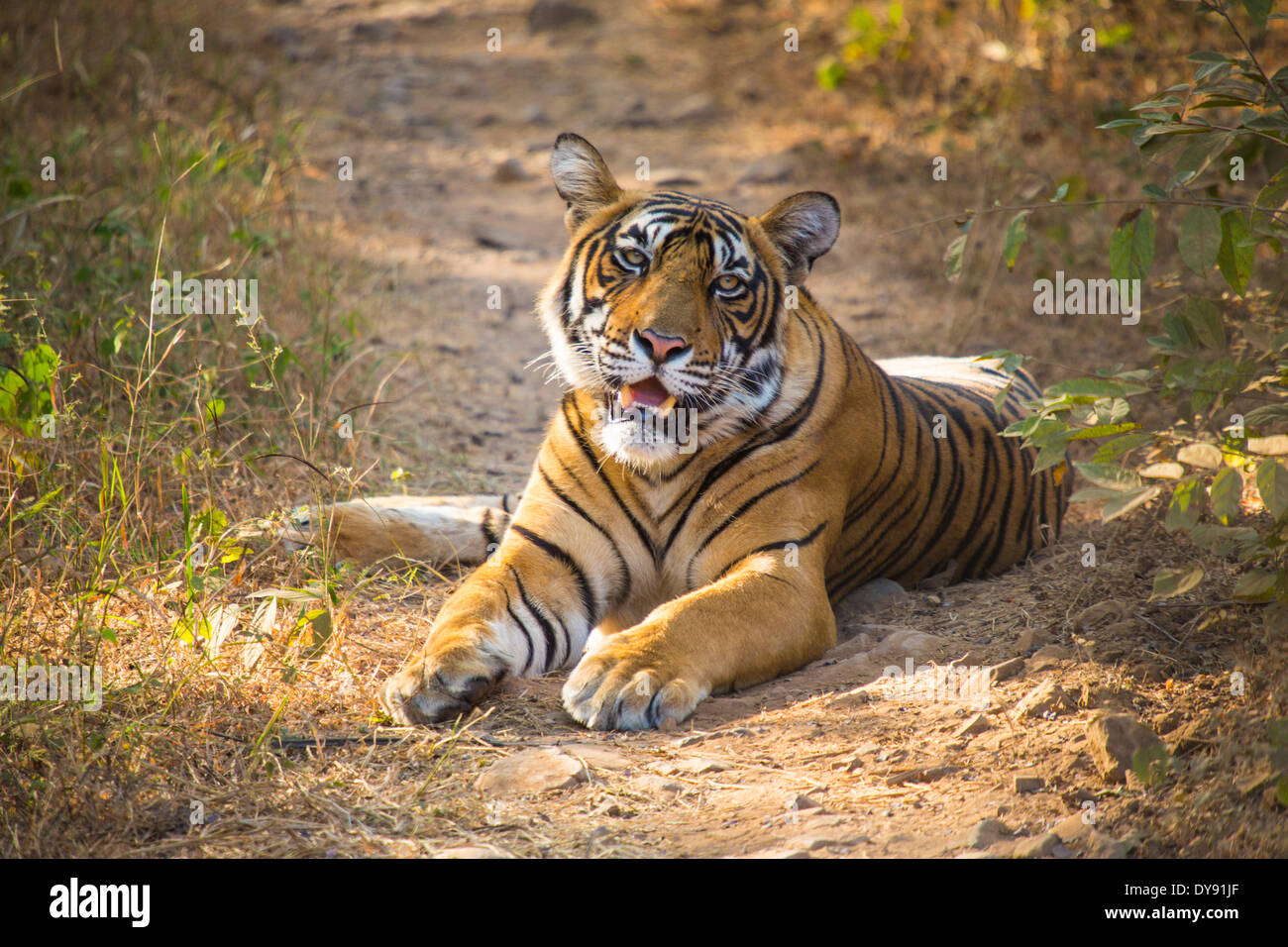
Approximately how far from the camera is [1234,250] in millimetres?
2809

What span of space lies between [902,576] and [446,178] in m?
5.79

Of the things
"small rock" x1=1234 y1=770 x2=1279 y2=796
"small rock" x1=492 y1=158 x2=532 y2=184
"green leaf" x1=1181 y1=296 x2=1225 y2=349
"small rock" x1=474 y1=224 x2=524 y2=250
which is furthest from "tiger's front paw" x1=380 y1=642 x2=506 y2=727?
"small rock" x1=492 y1=158 x2=532 y2=184

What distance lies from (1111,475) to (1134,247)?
579mm

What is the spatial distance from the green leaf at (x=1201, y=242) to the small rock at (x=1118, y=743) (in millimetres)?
1027

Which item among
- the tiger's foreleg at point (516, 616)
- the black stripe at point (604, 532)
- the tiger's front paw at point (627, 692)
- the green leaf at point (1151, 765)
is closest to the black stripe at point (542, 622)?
the tiger's foreleg at point (516, 616)

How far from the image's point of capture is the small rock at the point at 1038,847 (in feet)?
7.09

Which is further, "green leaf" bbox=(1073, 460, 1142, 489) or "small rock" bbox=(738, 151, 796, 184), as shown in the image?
"small rock" bbox=(738, 151, 796, 184)

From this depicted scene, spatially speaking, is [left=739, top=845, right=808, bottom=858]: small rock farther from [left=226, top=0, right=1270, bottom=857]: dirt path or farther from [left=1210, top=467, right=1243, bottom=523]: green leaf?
[left=1210, top=467, right=1243, bottom=523]: green leaf

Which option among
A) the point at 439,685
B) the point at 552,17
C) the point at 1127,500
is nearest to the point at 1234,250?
the point at 1127,500

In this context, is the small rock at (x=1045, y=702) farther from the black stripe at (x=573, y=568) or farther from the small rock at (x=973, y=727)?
the black stripe at (x=573, y=568)

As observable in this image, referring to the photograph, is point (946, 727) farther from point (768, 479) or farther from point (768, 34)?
point (768, 34)

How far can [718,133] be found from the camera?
9.44m

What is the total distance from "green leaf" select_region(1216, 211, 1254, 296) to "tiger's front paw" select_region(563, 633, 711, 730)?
1582 mm

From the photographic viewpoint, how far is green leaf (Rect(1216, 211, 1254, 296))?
2752 millimetres
